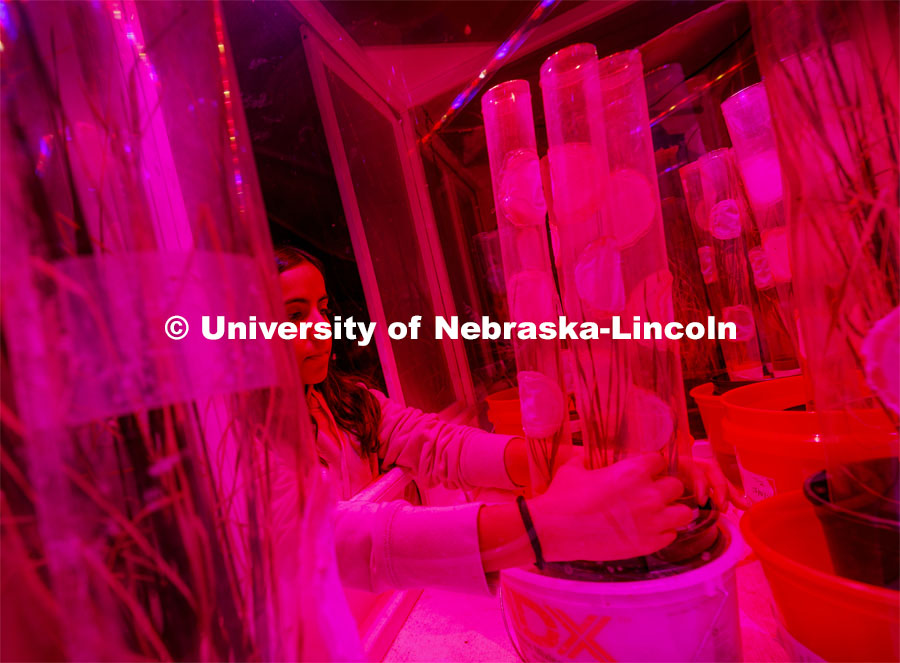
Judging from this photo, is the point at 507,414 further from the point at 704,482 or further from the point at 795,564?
the point at 795,564

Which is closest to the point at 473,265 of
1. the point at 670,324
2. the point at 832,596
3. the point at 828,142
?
the point at 670,324

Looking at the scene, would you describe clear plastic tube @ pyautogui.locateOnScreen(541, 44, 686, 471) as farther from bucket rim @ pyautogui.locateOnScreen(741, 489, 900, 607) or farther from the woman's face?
the woman's face

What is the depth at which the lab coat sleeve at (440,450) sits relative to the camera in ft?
2.90

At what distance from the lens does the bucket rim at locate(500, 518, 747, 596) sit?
434 millimetres

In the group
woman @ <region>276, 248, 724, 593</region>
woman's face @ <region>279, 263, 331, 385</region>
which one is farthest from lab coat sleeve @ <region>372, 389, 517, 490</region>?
woman @ <region>276, 248, 724, 593</region>

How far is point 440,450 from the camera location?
3.11 ft

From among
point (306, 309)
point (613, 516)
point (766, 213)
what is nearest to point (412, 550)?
point (613, 516)

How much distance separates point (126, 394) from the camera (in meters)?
0.30

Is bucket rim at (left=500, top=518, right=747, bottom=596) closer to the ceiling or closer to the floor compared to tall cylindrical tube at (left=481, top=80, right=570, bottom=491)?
closer to the floor

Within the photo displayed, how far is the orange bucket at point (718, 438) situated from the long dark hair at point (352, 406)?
665mm

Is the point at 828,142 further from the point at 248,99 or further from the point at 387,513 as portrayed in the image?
the point at 248,99

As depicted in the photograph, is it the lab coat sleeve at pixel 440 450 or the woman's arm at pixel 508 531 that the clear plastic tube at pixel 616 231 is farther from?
the lab coat sleeve at pixel 440 450

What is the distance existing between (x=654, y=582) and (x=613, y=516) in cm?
6

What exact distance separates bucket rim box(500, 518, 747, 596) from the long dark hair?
21.3 inches
